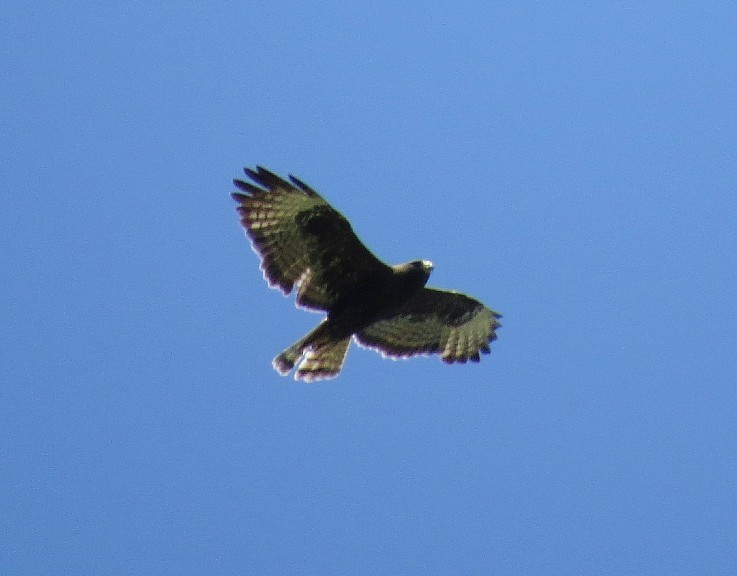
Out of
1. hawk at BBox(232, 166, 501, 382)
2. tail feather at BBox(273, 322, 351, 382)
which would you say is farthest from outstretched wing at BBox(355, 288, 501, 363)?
tail feather at BBox(273, 322, 351, 382)

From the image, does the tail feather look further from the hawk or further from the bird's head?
the bird's head

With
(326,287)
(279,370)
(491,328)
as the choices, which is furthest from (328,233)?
(491,328)

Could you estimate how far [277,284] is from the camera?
12188mm

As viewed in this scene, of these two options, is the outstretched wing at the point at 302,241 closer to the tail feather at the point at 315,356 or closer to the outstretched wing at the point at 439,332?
the tail feather at the point at 315,356

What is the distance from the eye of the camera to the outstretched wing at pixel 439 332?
1345cm

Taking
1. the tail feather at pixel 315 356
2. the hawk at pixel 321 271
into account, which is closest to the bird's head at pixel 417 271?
the hawk at pixel 321 271

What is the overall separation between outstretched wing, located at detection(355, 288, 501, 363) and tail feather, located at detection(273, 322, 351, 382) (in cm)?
49

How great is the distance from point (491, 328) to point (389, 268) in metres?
1.89

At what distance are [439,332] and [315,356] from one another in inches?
55.8

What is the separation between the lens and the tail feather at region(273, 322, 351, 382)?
12.6 m

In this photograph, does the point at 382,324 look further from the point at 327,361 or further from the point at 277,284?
the point at 277,284

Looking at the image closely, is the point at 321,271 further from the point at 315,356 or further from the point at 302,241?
the point at 315,356

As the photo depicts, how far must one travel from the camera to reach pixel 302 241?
12.1 metres

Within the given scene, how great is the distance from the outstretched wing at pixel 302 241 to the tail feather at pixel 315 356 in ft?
1.20
